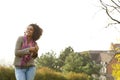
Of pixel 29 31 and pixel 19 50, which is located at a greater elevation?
pixel 29 31

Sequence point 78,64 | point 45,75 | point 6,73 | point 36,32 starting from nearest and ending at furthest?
1. point 36,32
2. point 6,73
3. point 45,75
4. point 78,64

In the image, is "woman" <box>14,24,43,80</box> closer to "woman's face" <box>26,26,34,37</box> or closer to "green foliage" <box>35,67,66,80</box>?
"woman's face" <box>26,26,34,37</box>

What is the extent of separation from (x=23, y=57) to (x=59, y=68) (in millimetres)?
60118

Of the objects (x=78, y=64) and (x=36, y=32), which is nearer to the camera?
(x=36, y=32)

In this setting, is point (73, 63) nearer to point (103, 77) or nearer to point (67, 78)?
point (103, 77)

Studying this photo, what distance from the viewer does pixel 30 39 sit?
691 cm

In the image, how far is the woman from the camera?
22.0 feet

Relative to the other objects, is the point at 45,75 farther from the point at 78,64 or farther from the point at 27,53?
the point at 78,64

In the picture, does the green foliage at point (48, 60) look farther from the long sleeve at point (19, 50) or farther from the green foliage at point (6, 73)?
the long sleeve at point (19, 50)

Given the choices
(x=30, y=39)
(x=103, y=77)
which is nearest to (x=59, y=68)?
(x=103, y=77)

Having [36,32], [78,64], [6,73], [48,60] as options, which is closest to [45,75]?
[6,73]

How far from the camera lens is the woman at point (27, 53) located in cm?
671

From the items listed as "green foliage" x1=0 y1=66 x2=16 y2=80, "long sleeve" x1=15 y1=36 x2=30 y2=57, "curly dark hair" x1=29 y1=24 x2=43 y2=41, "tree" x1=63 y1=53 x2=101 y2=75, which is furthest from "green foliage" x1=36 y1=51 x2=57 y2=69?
"long sleeve" x1=15 y1=36 x2=30 y2=57

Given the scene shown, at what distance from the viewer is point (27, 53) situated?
6.71 metres
